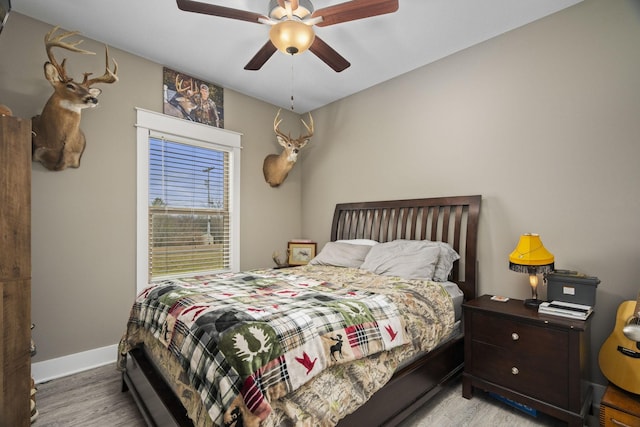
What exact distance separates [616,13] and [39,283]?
15.8 feet

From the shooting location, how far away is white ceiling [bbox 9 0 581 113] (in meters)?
2.28

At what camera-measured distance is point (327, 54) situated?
232 centimetres

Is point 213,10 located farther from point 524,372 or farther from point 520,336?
point 524,372

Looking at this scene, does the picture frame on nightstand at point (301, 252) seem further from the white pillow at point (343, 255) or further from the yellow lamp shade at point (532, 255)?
the yellow lamp shade at point (532, 255)

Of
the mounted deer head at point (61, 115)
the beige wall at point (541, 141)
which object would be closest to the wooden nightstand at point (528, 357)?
the beige wall at point (541, 141)

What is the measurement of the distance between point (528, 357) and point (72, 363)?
11.7 ft

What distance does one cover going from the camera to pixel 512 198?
98.7 inches

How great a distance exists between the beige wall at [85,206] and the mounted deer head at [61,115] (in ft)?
0.45

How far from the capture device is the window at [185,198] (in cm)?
301

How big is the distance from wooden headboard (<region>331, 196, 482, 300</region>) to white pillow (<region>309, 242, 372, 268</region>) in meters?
0.38

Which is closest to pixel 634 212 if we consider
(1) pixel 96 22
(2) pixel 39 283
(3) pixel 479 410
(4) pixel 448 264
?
(4) pixel 448 264

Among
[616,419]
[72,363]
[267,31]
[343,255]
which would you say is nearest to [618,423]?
[616,419]

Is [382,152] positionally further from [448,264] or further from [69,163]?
[69,163]

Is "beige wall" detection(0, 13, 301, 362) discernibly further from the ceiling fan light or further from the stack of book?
the stack of book
